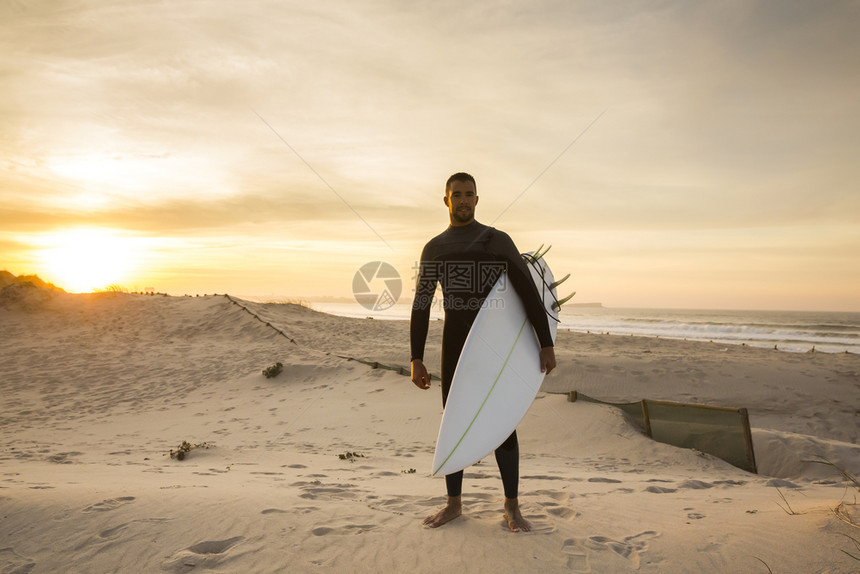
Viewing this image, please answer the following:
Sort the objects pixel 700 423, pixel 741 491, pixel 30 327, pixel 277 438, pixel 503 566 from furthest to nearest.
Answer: pixel 30 327 → pixel 277 438 → pixel 700 423 → pixel 741 491 → pixel 503 566

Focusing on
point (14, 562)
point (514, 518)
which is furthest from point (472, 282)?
point (14, 562)

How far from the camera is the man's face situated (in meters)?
3.03

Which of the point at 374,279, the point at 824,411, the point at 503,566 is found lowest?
the point at 824,411

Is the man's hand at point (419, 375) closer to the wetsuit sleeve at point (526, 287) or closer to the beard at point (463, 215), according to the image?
the wetsuit sleeve at point (526, 287)

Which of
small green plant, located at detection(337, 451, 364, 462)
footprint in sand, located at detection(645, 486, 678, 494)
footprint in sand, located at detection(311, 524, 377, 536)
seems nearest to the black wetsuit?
footprint in sand, located at detection(311, 524, 377, 536)

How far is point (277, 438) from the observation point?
6.57 m

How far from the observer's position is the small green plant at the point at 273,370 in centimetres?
965

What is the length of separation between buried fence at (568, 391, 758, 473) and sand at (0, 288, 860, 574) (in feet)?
0.67

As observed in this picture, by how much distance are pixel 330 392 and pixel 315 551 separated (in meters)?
6.51

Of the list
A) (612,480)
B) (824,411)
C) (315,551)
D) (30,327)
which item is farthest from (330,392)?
(30,327)

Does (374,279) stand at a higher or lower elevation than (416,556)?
higher

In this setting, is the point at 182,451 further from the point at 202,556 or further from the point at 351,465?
the point at 202,556

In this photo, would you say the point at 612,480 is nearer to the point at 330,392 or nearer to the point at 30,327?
the point at 330,392

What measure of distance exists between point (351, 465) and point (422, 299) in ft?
8.83
